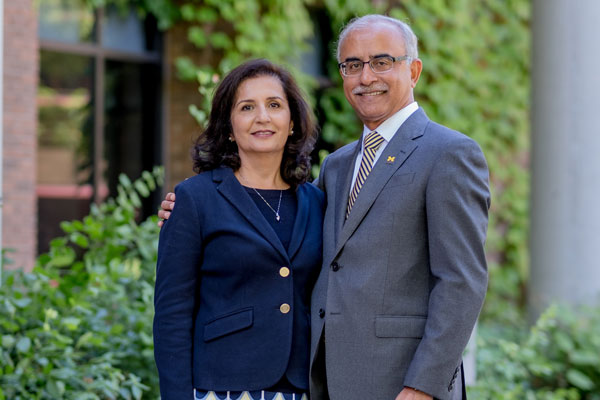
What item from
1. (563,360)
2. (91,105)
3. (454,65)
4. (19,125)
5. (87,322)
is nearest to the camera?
(87,322)

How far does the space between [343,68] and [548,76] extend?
5.32 m

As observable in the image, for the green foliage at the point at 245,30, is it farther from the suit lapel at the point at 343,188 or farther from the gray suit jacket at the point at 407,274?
the gray suit jacket at the point at 407,274

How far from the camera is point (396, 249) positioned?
2.65m

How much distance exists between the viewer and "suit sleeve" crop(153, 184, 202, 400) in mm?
2691

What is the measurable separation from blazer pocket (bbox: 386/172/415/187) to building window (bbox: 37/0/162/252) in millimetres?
5833

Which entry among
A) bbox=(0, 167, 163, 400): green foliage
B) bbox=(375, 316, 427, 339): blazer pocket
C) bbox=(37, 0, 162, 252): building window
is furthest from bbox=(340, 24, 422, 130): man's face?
bbox=(37, 0, 162, 252): building window

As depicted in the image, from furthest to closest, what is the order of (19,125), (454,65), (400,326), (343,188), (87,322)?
(454,65) → (19,125) → (87,322) → (343,188) → (400,326)

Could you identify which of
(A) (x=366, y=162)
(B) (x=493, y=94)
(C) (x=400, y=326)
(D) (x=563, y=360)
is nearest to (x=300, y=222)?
(A) (x=366, y=162)

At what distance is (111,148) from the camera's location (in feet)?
27.6

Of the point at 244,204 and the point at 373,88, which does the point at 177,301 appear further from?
the point at 373,88

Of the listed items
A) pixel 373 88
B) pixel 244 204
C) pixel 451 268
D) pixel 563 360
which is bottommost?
pixel 563 360

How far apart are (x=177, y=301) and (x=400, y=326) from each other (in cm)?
74

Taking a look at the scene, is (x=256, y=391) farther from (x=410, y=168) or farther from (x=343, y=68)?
(x=343, y=68)

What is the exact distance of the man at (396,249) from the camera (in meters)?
2.55
